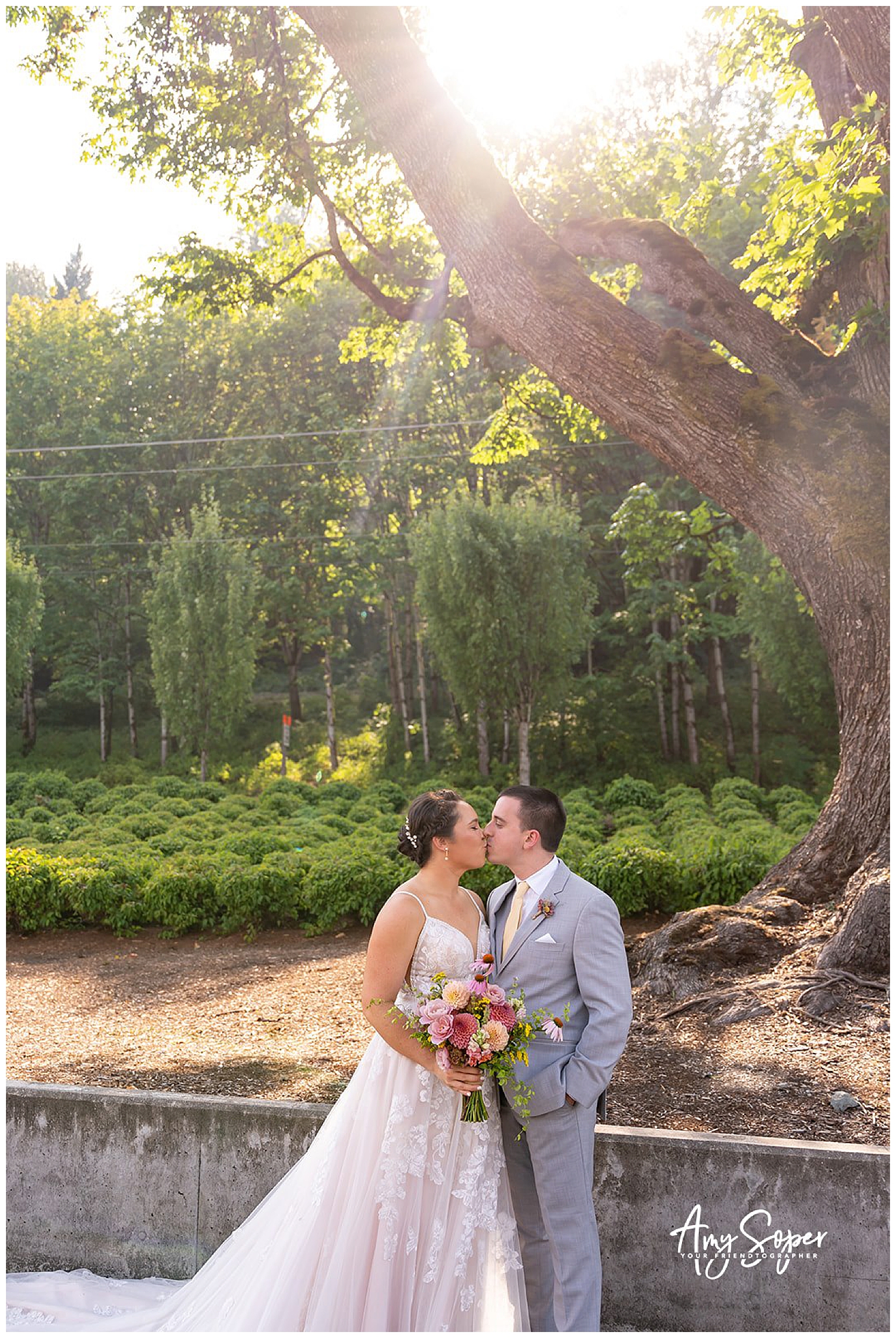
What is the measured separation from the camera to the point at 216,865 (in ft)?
39.8

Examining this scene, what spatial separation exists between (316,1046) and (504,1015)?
4.01 meters

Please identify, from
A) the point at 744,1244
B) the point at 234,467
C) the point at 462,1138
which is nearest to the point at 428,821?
the point at 462,1138

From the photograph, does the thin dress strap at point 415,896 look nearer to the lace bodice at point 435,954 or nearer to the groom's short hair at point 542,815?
the lace bodice at point 435,954

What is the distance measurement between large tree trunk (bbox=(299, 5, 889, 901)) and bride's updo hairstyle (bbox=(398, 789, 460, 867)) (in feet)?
16.2

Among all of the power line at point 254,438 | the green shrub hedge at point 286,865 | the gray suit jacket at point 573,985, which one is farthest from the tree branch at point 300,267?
the power line at point 254,438

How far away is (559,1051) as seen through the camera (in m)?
3.44

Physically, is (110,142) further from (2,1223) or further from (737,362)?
(2,1223)

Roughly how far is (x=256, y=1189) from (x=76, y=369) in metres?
37.5

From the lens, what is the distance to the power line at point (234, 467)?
1200 inches

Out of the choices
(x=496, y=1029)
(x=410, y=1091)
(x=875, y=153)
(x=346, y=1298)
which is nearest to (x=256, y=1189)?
(x=346, y=1298)

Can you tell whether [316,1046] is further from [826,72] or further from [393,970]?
[826,72]

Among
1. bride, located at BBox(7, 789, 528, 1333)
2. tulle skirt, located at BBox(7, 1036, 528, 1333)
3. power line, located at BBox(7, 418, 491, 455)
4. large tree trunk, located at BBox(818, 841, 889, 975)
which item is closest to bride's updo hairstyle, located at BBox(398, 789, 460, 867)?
bride, located at BBox(7, 789, 528, 1333)

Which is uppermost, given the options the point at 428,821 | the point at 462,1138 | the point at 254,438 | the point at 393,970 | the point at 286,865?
the point at 254,438

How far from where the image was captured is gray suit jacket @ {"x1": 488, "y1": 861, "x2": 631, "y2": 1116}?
10.9 feet
